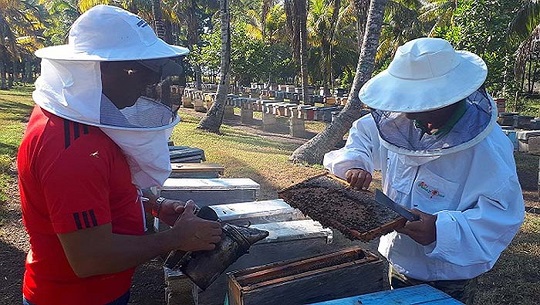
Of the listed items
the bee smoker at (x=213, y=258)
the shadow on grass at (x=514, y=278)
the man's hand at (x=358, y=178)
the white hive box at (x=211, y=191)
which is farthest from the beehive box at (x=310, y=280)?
the shadow on grass at (x=514, y=278)

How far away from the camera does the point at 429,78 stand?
73.9 inches

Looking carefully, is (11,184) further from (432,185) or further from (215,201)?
(432,185)

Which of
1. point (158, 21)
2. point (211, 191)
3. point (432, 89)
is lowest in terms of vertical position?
point (211, 191)

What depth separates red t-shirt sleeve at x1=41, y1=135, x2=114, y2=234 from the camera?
139cm

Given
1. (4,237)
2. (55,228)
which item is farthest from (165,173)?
(4,237)

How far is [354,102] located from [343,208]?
5855mm

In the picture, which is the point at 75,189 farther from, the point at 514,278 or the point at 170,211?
the point at 514,278

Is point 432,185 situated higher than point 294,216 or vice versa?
point 432,185

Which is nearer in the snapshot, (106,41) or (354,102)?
(106,41)

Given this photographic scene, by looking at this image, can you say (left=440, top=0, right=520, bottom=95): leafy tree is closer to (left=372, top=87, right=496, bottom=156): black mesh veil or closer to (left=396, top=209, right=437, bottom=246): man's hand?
(left=372, top=87, right=496, bottom=156): black mesh veil

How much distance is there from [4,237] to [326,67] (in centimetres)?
2315

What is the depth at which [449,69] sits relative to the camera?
1.87 m

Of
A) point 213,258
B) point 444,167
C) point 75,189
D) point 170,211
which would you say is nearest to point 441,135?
point 444,167

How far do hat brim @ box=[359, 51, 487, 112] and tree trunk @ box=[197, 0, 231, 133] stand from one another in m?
10.2
